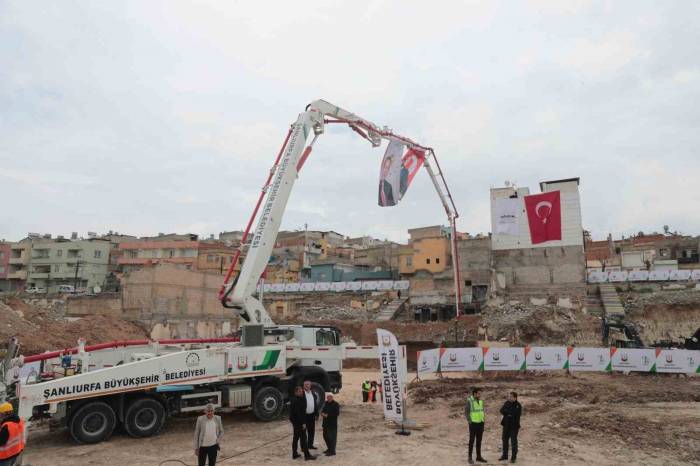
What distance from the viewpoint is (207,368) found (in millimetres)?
13094

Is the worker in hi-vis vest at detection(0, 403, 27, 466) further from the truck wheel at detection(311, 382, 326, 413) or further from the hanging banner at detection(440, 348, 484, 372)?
the hanging banner at detection(440, 348, 484, 372)

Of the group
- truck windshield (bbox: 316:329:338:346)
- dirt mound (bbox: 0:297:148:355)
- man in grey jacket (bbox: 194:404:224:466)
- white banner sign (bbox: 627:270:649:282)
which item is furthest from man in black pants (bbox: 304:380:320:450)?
white banner sign (bbox: 627:270:649:282)

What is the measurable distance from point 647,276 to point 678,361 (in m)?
27.8

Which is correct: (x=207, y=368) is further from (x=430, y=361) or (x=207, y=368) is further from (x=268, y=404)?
(x=430, y=361)

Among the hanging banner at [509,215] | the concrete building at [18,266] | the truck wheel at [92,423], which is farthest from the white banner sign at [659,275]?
the concrete building at [18,266]

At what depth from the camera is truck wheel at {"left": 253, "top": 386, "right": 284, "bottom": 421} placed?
1409 centimetres

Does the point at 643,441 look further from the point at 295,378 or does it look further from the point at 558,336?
the point at 558,336

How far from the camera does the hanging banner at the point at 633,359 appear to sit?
75.3ft

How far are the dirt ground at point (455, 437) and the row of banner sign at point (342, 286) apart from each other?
120 feet

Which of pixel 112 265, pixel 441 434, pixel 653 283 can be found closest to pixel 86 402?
pixel 441 434

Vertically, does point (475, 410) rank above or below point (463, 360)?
above

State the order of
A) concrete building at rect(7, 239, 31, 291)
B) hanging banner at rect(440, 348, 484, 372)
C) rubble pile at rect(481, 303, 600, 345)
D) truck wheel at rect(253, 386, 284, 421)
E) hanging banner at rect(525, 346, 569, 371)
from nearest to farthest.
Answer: truck wheel at rect(253, 386, 284, 421), hanging banner at rect(525, 346, 569, 371), hanging banner at rect(440, 348, 484, 372), rubble pile at rect(481, 303, 600, 345), concrete building at rect(7, 239, 31, 291)

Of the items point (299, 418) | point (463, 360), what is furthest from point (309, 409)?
point (463, 360)

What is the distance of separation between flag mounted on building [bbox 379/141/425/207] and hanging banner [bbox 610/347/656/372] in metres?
12.3
